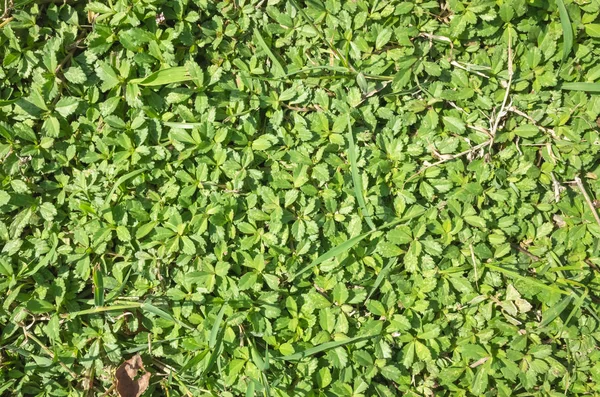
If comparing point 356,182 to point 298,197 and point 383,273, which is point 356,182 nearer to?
point 298,197

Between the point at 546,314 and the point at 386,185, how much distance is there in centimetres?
89

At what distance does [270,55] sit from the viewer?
2.52 metres

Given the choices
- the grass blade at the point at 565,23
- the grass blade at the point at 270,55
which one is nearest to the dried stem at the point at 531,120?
the grass blade at the point at 565,23

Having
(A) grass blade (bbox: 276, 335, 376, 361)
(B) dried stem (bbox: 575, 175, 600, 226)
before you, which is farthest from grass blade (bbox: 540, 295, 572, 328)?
(A) grass blade (bbox: 276, 335, 376, 361)

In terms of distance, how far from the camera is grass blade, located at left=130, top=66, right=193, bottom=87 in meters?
2.47

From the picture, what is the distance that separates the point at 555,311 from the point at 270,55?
1.67m

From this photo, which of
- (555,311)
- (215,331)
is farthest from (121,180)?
(555,311)

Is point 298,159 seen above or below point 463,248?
above

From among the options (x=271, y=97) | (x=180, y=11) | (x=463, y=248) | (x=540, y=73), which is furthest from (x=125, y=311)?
(x=540, y=73)

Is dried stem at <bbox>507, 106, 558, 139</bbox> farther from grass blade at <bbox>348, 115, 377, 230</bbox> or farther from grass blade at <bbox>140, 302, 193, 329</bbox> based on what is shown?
grass blade at <bbox>140, 302, 193, 329</bbox>

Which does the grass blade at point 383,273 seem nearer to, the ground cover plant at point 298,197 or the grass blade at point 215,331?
the ground cover plant at point 298,197

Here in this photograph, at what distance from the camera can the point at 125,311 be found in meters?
2.51

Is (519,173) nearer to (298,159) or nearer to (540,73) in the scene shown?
(540,73)

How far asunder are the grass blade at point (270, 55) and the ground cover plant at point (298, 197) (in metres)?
0.02
